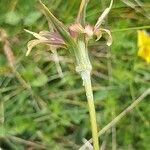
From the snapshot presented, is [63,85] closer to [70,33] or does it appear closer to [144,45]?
[144,45]

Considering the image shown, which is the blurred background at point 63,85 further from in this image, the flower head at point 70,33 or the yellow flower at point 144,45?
the flower head at point 70,33

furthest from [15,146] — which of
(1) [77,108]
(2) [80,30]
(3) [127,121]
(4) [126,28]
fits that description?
(2) [80,30]

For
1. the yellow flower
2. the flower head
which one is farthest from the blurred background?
the flower head

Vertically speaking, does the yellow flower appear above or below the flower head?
above

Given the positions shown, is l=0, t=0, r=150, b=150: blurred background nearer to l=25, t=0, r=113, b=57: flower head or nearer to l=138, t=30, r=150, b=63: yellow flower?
l=138, t=30, r=150, b=63: yellow flower

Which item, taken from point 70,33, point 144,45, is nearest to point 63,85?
point 144,45

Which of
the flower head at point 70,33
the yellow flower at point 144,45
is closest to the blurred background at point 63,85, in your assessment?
the yellow flower at point 144,45
